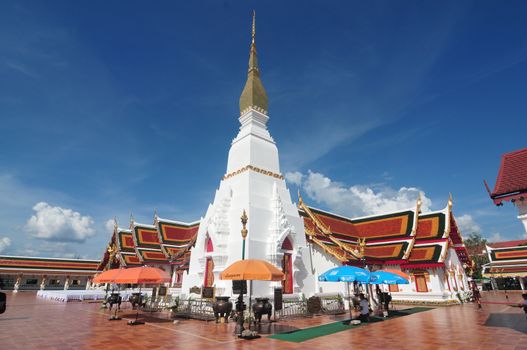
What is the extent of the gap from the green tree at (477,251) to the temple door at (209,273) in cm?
4539

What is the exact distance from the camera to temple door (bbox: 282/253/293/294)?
49.5 ft

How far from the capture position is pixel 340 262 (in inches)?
795

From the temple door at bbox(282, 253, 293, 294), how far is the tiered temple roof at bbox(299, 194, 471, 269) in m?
4.77

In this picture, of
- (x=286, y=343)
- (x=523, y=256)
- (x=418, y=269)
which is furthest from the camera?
(x=523, y=256)

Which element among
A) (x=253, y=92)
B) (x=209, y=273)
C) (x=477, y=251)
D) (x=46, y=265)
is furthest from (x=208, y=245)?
(x=477, y=251)

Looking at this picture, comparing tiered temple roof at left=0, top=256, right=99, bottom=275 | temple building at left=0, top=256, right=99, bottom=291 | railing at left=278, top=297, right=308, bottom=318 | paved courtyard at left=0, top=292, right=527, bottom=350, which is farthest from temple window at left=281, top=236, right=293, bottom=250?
tiered temple roof at left=0, top=256, right=99, bottom=275

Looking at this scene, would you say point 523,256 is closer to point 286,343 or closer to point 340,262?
point 340,262

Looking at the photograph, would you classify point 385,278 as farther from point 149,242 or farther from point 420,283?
point 149,242

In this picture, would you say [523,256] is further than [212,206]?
Yes

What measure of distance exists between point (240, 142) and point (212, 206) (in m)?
4.21

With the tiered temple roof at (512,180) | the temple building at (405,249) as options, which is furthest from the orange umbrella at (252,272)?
the temple building at (405,249)

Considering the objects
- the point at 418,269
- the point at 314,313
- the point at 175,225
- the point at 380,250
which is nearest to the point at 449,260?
the point at 418,269

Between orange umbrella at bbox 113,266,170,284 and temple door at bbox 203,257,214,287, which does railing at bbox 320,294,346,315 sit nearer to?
temple door at bbox 203,257,214,287

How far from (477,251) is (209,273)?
5953cm
